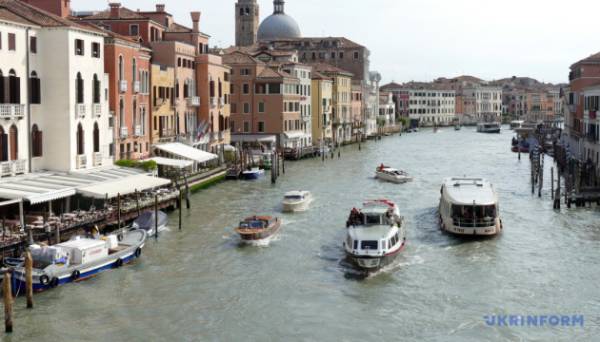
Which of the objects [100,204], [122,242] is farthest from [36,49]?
[122,242]

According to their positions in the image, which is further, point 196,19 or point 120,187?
point 196,19

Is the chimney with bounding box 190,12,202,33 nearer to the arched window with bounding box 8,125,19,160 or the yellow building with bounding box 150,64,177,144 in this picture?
the yellow building with bounding box 150,64,177,144

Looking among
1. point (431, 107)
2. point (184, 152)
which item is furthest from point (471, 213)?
point (431, 107)

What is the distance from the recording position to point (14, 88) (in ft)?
72.0

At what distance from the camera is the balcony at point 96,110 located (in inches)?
1000

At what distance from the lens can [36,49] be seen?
23.3 metres

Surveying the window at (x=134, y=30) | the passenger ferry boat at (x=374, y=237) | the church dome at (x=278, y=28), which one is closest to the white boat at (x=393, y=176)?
the window at (x=134, y=30)

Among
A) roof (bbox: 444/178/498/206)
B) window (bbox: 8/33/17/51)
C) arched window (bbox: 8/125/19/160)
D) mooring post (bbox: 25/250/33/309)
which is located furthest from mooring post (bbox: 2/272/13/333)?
roof (bbox: 444/178/498/206)

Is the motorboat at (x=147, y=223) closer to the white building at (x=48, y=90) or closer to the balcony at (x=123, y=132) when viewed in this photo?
the white building at (x=48, y=90)

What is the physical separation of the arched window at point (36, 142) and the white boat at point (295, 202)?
8304mm

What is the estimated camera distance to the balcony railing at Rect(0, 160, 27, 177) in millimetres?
21094

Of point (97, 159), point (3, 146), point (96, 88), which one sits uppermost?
point (96, 88)

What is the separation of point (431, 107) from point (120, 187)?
99886mm

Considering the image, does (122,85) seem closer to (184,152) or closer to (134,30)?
(184,152)
